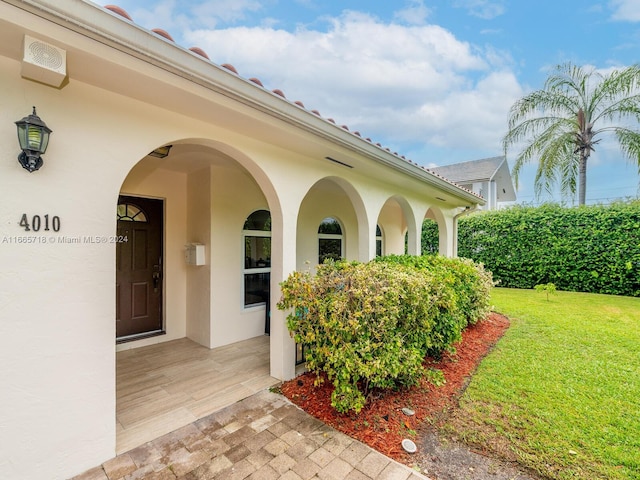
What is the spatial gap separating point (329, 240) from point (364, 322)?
21.8 feet

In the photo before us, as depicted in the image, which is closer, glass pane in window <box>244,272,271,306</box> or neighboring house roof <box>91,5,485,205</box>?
neighboring house roof <box>91,5,485,205</box>

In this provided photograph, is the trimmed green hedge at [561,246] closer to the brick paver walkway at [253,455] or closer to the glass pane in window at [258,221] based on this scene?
the glass pane in window at [258,221]

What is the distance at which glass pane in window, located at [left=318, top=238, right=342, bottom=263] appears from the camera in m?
9.93

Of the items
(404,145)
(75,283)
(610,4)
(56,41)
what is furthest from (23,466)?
(404,145)

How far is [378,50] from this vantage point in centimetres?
1007

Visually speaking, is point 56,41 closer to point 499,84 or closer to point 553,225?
point 553,225

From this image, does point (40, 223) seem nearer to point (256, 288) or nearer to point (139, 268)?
point (139, 268)

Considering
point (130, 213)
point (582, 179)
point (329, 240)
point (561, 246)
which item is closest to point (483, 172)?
point (582, 179)

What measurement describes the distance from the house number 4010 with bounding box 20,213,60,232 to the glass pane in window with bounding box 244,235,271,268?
444 centimetres

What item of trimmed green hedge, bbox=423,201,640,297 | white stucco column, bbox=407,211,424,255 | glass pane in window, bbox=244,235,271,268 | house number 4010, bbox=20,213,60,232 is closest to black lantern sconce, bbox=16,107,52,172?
house number 4010, bbox=20,213,60,232

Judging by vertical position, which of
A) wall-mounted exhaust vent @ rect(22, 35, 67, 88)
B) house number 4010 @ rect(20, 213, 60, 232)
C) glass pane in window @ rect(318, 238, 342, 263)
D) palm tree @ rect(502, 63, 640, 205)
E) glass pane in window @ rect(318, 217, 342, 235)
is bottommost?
glass pane in window @ rect(318, 238, 342, 263)

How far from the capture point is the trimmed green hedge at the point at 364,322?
12.1 ft

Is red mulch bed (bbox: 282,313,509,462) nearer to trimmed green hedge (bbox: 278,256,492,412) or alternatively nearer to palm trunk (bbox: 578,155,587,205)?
trimmed green hedge (bbox: 278,256,492,412)

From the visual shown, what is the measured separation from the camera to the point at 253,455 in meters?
3.21
